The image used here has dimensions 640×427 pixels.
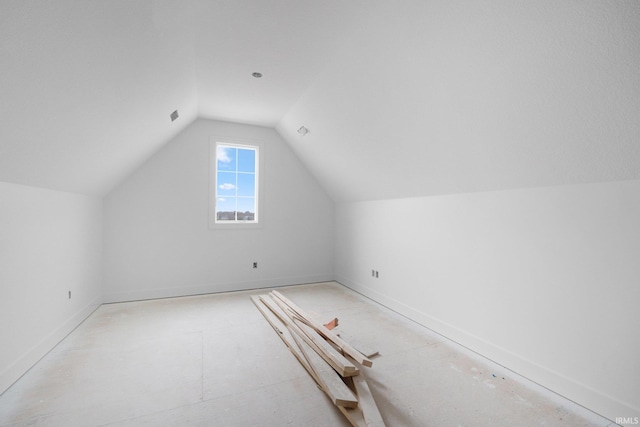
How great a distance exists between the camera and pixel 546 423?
5.70 feet

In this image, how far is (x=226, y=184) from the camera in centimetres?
480

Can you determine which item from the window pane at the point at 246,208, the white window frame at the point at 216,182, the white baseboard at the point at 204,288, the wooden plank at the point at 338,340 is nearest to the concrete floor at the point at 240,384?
the wooden plank at the point at 338,340

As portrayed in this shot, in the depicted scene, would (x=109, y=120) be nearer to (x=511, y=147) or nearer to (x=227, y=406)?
(x=227, y=406)

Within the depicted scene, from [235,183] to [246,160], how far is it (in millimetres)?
457

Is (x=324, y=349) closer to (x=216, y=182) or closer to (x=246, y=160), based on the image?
(x=216, y=182)

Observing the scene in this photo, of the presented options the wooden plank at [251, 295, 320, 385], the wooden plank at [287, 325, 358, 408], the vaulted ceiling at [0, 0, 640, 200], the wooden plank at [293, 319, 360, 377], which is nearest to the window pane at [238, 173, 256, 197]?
the vaulted ceiling at [0, 0, 640, 200]

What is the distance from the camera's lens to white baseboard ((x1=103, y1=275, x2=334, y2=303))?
13.5 ft

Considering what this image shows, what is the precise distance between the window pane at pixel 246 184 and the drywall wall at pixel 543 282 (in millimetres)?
2745

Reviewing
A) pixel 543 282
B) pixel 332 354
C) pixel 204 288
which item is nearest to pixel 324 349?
pixel 332 354

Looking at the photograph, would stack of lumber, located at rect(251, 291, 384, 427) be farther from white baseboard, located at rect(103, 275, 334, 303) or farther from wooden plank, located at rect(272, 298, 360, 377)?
white baseboard, located at rect(103, 275, 334, 303)

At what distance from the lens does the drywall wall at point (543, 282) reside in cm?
176

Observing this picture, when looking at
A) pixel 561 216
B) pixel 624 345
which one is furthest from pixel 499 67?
pixel 624 345

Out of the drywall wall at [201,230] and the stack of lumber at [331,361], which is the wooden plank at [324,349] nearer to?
the stack of lumber at [331,361]

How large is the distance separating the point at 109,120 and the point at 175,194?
6.82 feet
